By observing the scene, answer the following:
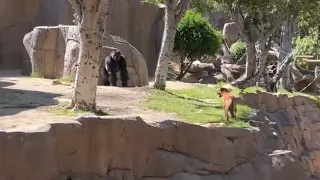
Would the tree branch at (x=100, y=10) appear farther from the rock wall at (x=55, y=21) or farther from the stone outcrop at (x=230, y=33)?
the stone outcrop at (x=230, y=33)

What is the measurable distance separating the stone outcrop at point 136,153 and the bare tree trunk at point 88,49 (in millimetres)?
1519

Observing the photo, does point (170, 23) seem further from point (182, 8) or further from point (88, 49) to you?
point (88, 49)

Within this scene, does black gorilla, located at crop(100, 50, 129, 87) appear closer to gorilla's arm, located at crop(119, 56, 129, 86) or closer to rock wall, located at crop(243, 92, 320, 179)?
gorilla's arm, located at crop(119, 56, 129, 86)

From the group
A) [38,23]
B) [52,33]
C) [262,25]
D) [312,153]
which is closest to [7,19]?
[38,23]

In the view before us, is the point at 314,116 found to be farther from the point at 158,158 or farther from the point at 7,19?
the point at 7,19

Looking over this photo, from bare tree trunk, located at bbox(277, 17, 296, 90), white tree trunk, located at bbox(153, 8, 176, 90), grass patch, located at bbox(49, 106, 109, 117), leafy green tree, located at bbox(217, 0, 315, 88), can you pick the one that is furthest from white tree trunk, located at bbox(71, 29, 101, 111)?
bare tree trunk, located at bbox(277, 17, 296, 90)

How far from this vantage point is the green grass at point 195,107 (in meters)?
11.0

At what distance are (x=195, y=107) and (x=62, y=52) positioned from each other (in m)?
6.82

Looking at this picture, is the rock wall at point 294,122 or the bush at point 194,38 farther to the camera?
the bush at point 194,38

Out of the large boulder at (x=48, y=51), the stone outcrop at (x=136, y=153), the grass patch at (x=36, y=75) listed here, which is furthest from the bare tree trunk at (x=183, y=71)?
the stone outcrop at (x=136, y=153)

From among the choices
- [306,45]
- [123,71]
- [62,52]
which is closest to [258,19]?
[123,71]

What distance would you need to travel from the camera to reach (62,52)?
1830 centimetres

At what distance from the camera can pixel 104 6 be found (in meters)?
9.91

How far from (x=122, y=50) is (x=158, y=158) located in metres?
9.22
